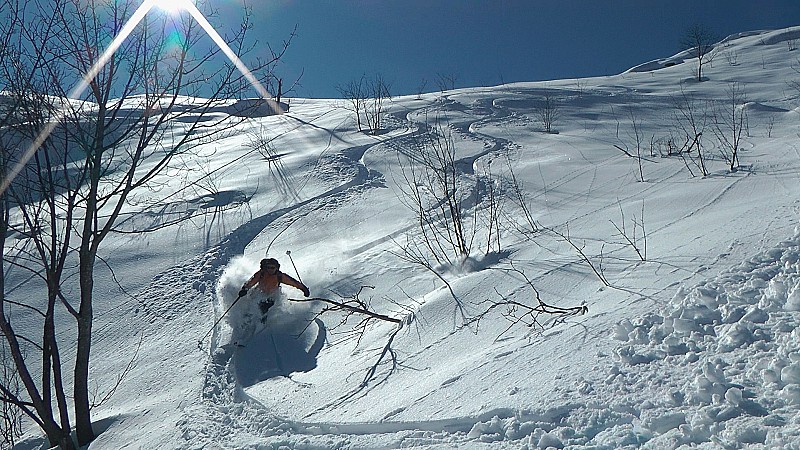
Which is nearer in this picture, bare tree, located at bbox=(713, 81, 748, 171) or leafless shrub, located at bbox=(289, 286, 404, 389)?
leafless shrub, located at bbox=(289, 286, 404, 389)

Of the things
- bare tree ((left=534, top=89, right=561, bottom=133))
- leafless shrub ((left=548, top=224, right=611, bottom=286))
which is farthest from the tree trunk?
bare tree ((left=534, top=89, right=561, bottom=133))

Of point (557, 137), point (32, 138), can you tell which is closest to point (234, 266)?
point (32, 138)

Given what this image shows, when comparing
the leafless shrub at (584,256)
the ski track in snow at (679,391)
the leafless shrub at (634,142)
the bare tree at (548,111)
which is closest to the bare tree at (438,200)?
the leafless shrub at (584,256)

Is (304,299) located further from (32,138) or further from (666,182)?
(666,182)

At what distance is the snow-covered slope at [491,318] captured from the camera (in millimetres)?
2219

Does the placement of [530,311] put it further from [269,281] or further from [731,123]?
[731,123]

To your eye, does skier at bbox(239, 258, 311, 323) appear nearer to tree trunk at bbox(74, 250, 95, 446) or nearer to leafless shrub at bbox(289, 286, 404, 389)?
leafless shrub at bbox(289, 286, 404, 389)

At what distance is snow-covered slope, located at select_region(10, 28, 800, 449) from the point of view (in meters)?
2.22

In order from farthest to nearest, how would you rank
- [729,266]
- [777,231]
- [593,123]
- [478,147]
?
[593,123]
[478,147]
[777,231]
[729,266]

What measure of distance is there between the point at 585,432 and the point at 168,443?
224 cm

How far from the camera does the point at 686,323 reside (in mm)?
2590

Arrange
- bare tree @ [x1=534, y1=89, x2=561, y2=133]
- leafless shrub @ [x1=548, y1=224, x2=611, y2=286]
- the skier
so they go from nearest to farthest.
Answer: leafless shrub @ [x1=548, y1=224, x2=611, y2=286] → the skier → bare tree @ [x1=534, y1=89, x2=561, y2=133]

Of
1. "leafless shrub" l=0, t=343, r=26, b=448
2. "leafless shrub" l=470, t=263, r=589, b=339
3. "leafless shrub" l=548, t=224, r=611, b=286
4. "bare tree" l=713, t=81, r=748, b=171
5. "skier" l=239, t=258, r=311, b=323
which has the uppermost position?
"bare tree" l=713, t=81, r=748, b=171

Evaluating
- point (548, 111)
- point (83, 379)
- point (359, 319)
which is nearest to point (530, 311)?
point (359, 319)
